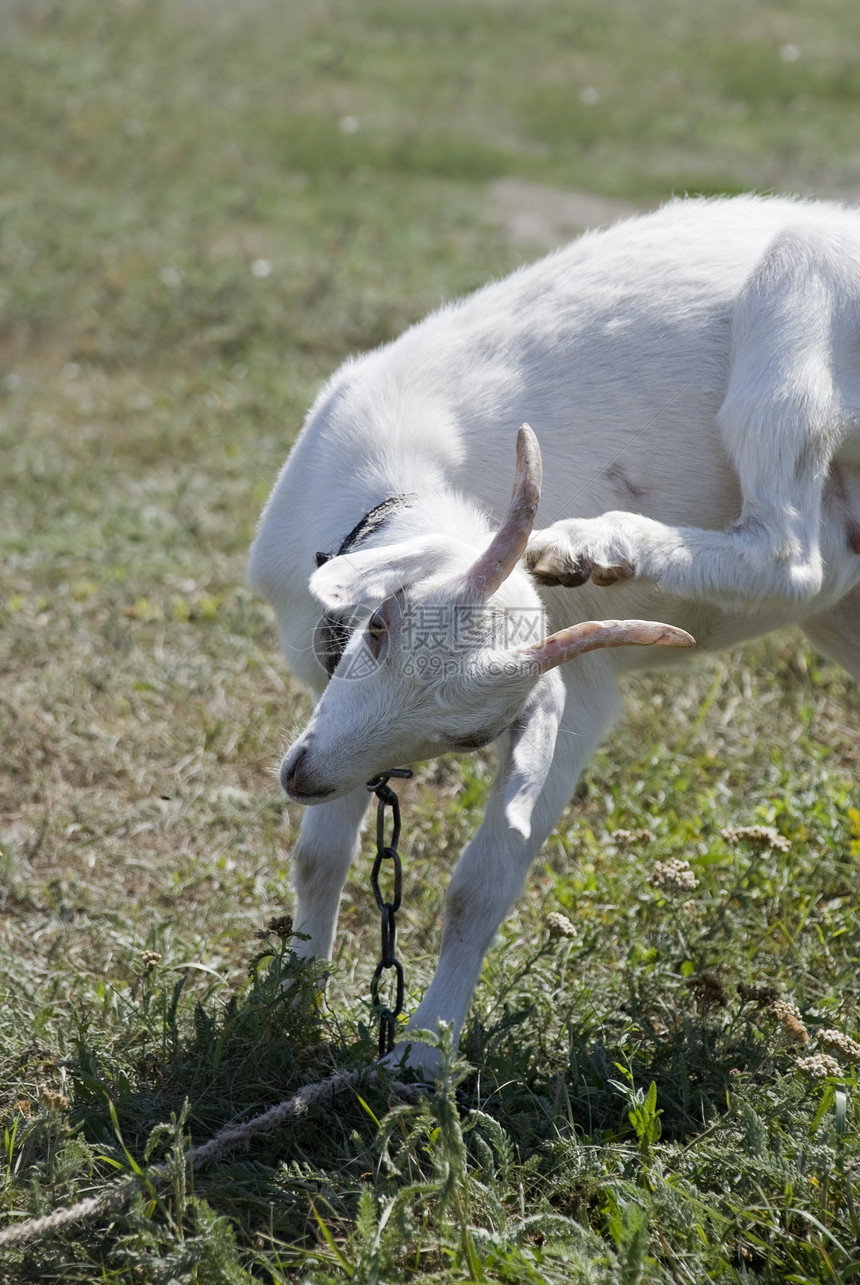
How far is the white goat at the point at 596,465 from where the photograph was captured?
2643mm

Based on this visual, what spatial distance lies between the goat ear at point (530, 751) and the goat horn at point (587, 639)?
0.56ft

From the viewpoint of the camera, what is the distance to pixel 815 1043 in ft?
9.25

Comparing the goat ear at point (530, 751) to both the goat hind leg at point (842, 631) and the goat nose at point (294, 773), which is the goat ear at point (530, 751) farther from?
the goat hind leg at point (842, 631)

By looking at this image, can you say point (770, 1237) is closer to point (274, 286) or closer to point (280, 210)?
point (274, 286)

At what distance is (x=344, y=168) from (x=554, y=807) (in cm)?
922

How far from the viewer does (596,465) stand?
2875 millimetres

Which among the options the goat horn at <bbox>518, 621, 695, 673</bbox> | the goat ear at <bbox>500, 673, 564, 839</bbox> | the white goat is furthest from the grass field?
the goat horn at <bbox>518, 621, 695, 673</bbox>

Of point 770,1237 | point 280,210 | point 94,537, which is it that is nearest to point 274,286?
point 280,210

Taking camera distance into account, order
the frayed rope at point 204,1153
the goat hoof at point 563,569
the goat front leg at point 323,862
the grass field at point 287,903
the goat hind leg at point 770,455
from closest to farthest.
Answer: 1. the frayed rope at point 204,1153
2. the grass field at point 287,903
3. the goat hoof at point 563,569
4. the goat hind leg at point 770,455
5. the goat front leg at point 323,862

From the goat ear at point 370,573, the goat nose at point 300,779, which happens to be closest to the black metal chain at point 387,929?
the goat nose at point 300,779

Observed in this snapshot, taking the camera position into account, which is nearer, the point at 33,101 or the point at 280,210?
the point at 280,210

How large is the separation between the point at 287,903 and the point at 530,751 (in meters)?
1.42

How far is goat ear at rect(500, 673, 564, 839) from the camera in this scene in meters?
2.25

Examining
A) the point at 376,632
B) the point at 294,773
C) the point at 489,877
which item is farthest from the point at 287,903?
the point at 376,632
